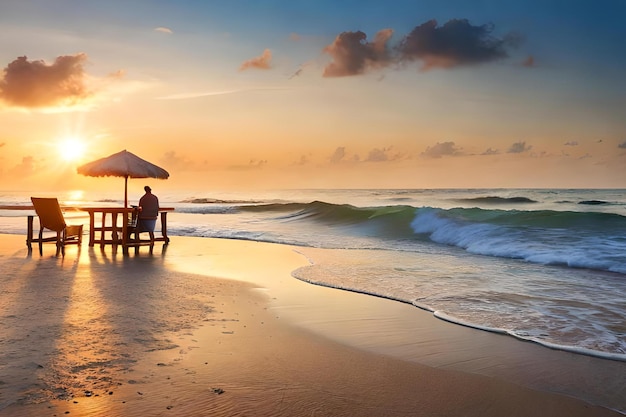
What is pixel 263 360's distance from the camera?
4359 mm

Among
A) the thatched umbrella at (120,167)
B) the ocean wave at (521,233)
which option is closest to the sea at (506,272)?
the ocean wave at (521,233)

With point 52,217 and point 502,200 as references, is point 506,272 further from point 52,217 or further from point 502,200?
point 502,200

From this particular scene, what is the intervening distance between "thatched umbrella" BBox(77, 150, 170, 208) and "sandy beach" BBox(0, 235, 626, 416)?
794cm

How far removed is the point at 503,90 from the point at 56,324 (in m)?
20.9

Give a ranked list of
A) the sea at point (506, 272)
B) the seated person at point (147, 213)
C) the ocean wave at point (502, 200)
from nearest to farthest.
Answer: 1. the sea at point (506, 272)
2. the seated person at point (147, 213)
3. the ocean wave at point (502, 200)

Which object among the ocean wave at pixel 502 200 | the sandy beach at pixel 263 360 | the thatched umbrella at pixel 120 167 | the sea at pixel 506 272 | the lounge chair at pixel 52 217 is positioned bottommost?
the sandy beach at pixel 263 360

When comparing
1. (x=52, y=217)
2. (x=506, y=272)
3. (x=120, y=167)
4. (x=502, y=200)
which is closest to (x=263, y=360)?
(x=506, y=272)

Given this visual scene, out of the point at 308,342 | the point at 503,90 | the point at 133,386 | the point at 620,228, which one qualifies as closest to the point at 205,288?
the point at 308,342

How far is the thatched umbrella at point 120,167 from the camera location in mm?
15117

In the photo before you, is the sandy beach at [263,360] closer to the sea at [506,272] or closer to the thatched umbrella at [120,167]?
the sea at [506,272]

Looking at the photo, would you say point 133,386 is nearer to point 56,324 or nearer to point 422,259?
point 56,324

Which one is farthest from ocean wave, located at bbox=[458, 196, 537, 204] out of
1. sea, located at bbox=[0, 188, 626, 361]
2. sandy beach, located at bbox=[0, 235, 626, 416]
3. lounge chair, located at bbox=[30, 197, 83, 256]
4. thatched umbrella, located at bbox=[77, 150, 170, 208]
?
sandy beach, located at bbox=[0, 235, 626, 416]

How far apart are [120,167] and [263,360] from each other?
39.8 feet

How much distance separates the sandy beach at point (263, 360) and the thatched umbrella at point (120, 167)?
794 centimetres
